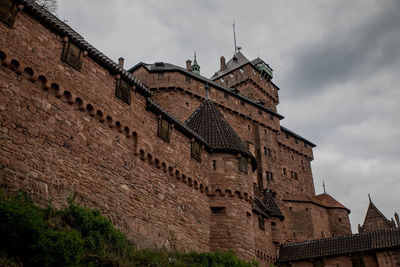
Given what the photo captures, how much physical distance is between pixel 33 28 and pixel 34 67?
4.06ft

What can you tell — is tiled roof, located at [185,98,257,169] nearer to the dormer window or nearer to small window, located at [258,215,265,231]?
the dormer window

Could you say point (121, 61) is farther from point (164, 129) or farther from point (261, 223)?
point (164, 129)

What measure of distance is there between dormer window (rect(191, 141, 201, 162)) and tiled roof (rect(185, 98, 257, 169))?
931 mm

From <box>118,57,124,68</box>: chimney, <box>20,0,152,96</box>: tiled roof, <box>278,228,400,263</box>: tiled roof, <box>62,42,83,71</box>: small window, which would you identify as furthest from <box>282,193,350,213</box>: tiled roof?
<box>62,42,83,71</box>: small window

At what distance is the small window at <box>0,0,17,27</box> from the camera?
37.6 feet

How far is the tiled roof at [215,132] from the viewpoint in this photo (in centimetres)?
1995

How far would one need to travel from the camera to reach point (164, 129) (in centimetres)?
1717

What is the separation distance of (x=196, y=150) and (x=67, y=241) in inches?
408

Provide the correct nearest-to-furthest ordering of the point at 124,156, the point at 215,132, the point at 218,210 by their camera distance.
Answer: the point at 124,156 < the point at 218,210 < the point at 215,132

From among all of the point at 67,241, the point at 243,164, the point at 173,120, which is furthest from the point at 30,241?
the point at 243,164

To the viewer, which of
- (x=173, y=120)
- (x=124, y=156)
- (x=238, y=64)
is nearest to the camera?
(x=124, y=156)

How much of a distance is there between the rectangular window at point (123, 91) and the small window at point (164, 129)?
1.91 metres

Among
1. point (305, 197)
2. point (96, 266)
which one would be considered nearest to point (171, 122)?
point (96, 266)

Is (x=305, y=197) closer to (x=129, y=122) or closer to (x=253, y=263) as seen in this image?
(x=253, y=263)
